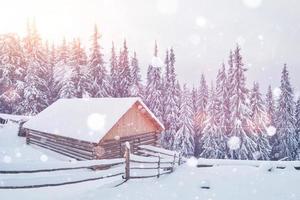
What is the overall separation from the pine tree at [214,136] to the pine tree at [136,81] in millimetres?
11583

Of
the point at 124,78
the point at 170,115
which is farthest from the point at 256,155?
the point at 124,78

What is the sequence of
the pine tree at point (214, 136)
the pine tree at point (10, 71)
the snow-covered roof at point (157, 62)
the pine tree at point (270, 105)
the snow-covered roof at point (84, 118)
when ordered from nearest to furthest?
the snow-covered roof at point (84, 118) → the pine tree at point (214, 136) → the pine tree at point (10, 71) → the snow-covered roof at point (157, 62) → the pine tree at point (270, 105)

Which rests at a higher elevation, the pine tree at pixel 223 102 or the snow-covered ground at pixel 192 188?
the pine tree at pixel 223 102

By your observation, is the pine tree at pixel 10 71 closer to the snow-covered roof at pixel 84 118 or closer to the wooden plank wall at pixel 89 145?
the snow-covered roof at pixel 84 118

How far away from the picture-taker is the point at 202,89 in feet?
181

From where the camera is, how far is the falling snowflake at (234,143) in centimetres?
3706

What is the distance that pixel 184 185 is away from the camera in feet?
36.0

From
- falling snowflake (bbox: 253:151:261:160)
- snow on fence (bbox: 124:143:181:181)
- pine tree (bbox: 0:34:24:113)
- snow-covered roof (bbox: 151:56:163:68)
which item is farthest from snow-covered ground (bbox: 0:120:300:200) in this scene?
pine tree (bbox: 0:34:24:113)

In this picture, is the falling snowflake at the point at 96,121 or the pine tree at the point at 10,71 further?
the pine tree at the point at 10,71

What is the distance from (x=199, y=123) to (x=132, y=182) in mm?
43834

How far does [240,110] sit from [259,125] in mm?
4076

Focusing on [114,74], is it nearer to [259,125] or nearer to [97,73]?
[97,73]


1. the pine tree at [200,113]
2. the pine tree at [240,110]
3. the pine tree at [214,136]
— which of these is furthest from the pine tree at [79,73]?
the pine tree at [240,110]

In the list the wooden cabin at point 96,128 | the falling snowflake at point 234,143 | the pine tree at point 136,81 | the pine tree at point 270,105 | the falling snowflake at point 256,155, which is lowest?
the falling snowflake at point 256,155
